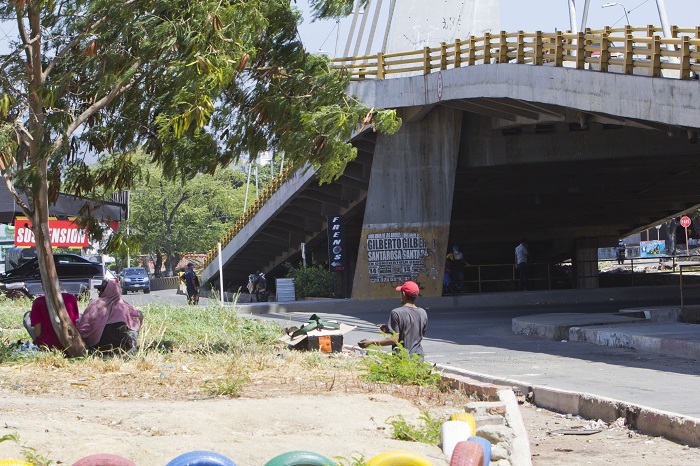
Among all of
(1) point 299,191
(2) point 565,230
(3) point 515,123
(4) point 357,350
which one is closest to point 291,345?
(4) point 357,350

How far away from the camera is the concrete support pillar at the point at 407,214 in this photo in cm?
3080

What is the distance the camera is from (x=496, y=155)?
30219 mm

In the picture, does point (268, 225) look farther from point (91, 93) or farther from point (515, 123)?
point (91, 93)

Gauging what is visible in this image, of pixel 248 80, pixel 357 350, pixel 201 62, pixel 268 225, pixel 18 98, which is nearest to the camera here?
pixel 201 62

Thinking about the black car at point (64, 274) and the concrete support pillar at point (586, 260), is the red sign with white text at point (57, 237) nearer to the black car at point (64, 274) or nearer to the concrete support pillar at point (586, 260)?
the black car at point (64, 274)

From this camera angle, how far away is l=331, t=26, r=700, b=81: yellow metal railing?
19.2 m

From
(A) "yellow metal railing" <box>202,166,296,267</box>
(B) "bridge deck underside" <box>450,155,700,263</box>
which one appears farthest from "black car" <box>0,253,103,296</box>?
(B) "bridge deck underside" <box>450,155,700,263</box>

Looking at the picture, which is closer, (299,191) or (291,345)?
(291,345)

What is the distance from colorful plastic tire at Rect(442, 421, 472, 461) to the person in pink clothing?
6.70 meters

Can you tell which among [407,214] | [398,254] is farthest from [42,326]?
[407,214]

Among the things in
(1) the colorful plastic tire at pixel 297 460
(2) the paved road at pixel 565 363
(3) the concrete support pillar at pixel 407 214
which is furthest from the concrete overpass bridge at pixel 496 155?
(1) the colorful plastic tire at pixel 297 460

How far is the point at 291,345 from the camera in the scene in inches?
561

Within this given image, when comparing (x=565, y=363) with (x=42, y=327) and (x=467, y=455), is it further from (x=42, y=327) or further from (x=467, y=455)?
(x=467, y=455)

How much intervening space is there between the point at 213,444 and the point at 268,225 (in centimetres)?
3044
